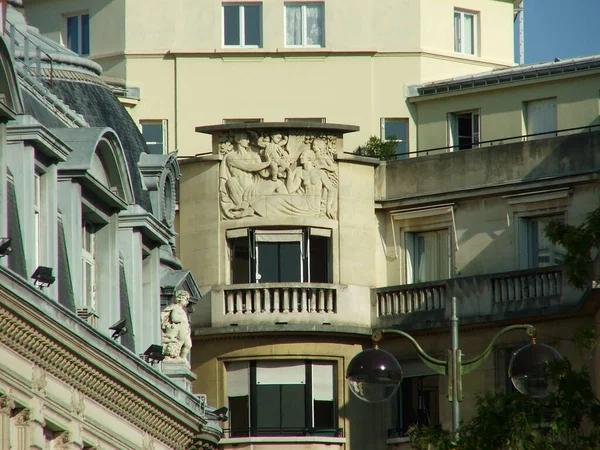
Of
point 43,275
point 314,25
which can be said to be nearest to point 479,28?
point 314,25

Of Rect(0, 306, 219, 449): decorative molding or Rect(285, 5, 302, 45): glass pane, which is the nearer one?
Rect(0, 306, 219, 449): decorative molding

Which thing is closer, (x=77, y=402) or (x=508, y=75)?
(x=77, y=402)

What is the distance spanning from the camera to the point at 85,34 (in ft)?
294

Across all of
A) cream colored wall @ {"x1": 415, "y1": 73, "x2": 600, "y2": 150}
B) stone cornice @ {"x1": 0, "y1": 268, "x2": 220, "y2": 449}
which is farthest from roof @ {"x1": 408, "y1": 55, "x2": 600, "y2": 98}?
stone cornice @ {"x1": 0, "y1": 268, "x2": 220, "y2": 449}

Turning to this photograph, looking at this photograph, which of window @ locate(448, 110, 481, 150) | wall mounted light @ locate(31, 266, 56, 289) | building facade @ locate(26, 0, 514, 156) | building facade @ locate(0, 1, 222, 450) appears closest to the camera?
building facade @ locate(0, 1, 222, 450)

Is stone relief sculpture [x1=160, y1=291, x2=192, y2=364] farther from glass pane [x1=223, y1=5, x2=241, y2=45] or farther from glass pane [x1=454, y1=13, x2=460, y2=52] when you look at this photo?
glass pane [x1=454, y1=13, x2=460, y2=52]

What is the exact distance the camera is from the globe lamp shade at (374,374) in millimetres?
40594

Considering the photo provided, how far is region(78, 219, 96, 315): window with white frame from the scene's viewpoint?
4991 cm

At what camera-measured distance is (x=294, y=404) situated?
→ 72.1m

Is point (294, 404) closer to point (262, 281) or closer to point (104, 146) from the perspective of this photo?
point (262, 281)

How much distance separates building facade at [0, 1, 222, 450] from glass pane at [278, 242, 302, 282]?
12.3 m

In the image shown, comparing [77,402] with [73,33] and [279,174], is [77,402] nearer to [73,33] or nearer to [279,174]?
[279,174]

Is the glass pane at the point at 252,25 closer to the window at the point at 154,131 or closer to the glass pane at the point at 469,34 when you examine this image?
the window at the point at 154,131

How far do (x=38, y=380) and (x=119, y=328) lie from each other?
5.16 meters
